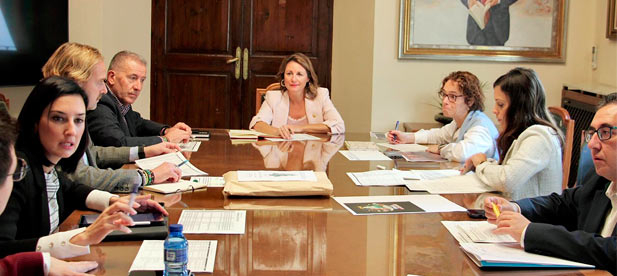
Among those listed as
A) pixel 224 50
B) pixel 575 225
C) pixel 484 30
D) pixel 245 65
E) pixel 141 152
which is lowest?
pixel 575 225

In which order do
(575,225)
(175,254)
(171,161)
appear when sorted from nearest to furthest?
1. (175,254)
2. (575,225)
3. (171,161)

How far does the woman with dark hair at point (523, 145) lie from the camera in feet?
8.78

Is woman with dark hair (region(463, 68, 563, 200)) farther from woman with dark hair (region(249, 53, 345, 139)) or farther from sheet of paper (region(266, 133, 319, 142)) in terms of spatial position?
woman with dark hair (region(249, 53, 345, 139))

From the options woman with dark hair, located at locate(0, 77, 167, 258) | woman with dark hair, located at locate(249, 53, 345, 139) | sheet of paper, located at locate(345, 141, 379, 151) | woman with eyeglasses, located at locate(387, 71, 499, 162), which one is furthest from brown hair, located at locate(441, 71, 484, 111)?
woman with dark hair, located at locate(0, 77, 167, 258)

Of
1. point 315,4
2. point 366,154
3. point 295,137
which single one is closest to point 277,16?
point 315,4

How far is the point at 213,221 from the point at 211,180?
663 millimetres

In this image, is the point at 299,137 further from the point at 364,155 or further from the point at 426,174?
the point at 426,174

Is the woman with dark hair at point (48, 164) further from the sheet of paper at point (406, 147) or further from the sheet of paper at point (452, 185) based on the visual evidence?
the sheet of paper at point (406, 147)

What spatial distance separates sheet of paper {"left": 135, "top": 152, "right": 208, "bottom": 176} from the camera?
9.73 feet

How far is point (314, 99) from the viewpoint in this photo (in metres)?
4.77

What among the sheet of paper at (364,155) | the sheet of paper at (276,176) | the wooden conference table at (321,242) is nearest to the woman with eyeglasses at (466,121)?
the sheet of paper at (364,155)

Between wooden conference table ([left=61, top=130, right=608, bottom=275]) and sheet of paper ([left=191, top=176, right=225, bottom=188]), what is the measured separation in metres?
0.11

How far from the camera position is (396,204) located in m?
2.44

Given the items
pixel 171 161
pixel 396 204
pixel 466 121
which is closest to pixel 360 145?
pixel 466 121
